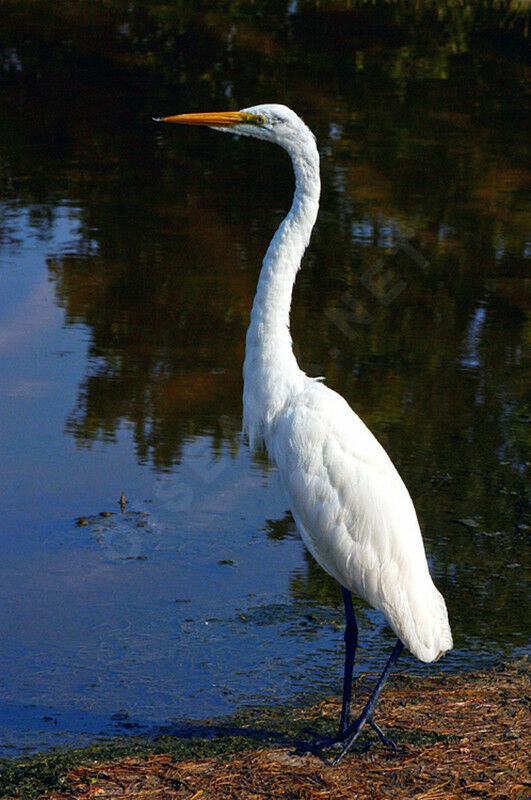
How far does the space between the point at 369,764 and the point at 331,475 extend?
964 millimetres

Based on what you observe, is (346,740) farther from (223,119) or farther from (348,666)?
(223,119)

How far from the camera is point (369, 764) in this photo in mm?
3377

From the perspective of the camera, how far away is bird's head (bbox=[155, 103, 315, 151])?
363cm

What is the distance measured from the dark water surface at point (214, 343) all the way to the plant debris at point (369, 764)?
0.28 m

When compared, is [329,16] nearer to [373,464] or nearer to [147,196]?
[147,196]

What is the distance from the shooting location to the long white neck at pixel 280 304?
3.67 metres

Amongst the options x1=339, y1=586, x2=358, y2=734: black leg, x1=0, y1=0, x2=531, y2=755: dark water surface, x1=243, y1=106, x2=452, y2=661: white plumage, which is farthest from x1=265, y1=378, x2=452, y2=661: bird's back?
x1=0, y1=0, x2=531, y2=755: dark water surface

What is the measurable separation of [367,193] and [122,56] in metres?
4.84

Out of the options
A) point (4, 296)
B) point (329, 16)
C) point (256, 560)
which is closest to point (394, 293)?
point (4, 296)

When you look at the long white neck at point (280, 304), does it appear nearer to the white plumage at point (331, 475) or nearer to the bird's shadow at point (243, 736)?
the white plumage at point (331, 475)

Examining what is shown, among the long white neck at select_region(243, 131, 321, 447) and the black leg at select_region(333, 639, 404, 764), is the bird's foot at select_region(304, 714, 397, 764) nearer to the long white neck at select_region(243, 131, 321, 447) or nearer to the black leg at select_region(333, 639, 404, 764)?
the black leg at select_region(333, 639, 404, 764)

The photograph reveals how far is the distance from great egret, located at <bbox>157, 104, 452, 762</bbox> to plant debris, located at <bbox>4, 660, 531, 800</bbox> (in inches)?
5.1

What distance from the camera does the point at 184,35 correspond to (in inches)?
555

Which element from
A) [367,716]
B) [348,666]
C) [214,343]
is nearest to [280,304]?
[348,666]
